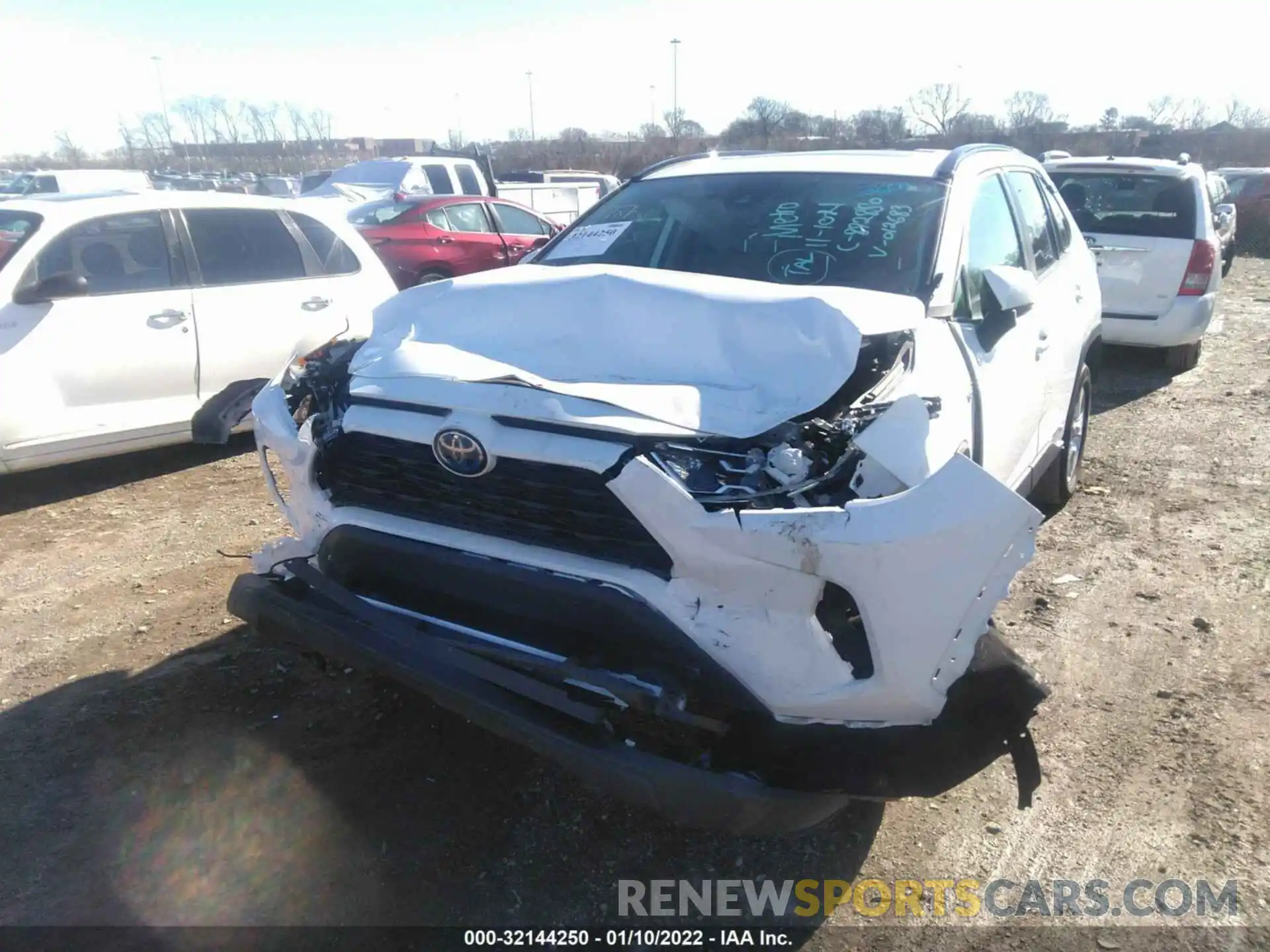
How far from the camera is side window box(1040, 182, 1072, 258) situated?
16.1ft

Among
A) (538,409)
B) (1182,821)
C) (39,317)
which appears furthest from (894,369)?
(39,317)

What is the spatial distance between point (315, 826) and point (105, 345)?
356 cm

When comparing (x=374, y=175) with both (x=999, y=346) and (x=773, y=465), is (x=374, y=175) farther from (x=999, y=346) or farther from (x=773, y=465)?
(x=773, y=465)

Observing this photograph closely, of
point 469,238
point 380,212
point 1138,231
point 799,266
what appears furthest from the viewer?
point 380,212

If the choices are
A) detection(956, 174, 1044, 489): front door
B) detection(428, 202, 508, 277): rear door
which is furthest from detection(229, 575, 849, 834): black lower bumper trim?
detection(428, 202, 508, 277): rear door

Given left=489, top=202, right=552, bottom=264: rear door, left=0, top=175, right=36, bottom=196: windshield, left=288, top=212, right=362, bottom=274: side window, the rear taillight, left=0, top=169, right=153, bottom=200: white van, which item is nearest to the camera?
left=288, top=212, right=362, bottom=274: side window

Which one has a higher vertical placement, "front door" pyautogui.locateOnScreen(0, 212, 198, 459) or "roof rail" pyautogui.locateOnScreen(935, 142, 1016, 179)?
"roof rail" pyautogui.locateOnScreen(935, 142, 1016, 179)

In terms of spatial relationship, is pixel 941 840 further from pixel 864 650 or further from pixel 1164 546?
pixel 1164 546

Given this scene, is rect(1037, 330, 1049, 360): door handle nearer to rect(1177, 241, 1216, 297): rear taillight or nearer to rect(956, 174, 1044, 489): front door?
rect(956, 174, 1044, 489): front door

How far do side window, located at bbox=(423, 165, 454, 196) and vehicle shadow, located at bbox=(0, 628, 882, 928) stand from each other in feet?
48.0

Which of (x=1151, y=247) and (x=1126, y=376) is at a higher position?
(x=1151, y=247)

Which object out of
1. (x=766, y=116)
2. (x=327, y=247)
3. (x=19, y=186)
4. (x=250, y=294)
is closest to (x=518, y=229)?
(x=327, y=247)

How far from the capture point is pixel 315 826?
2.82 m

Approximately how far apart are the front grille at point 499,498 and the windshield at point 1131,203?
712 centimetres
